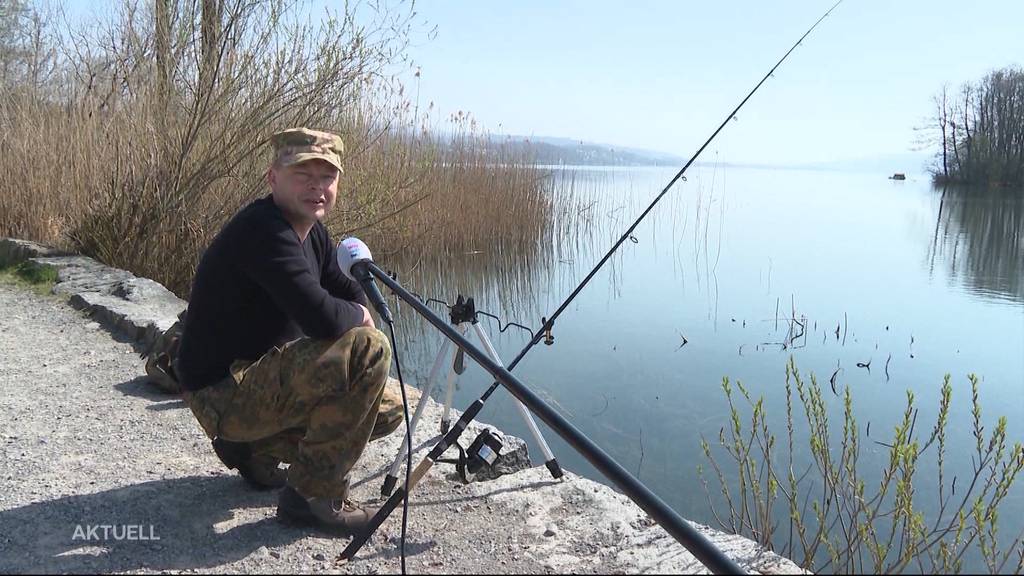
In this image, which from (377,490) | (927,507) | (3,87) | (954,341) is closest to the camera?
(377,490)

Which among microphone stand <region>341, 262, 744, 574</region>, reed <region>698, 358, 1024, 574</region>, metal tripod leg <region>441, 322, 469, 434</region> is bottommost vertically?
reed <region>698, 358, 1024, 574</region>

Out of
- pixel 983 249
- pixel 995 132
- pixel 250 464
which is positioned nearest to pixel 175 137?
pixel 250 464

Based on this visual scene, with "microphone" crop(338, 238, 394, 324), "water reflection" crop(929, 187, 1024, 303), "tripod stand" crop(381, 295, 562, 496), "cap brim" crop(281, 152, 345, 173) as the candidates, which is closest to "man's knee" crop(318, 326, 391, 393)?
"microphone" crop(338, 238, 394, 324)

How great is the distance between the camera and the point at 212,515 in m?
2.64

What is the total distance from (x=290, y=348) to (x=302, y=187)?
0.53 metres

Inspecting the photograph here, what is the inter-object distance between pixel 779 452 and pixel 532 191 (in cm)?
854

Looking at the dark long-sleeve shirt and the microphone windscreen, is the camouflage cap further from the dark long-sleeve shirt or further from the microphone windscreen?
the microphone windscreen

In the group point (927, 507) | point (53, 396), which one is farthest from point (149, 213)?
point (927, 507)

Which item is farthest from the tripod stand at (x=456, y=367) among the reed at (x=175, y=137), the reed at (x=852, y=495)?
the reed at (x=175, y=137)

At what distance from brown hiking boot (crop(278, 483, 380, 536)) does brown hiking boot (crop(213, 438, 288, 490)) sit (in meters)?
0.22

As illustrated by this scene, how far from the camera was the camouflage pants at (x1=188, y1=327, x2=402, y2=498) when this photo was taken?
238 centimetres

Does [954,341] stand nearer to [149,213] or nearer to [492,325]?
[492,325]

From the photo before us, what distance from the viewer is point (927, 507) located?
3807 millimetres

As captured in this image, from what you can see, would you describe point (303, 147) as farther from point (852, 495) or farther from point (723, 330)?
point (723, 330)
